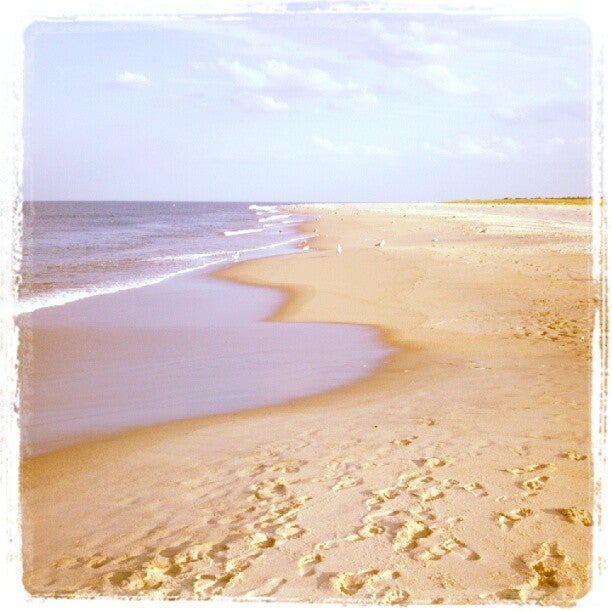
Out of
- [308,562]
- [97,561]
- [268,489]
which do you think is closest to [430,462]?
[268,489]

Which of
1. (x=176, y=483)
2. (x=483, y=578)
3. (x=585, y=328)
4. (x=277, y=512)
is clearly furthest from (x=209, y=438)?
(x=585, y=328)

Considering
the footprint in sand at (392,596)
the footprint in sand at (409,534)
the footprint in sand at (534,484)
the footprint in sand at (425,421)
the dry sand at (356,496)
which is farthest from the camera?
the footprint in sand at (425,421)

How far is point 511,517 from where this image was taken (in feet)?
12.5

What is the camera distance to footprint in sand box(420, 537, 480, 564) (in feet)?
11.1

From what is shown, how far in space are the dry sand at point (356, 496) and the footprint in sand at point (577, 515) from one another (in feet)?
0.05

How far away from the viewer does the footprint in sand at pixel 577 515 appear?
3734 millimetres

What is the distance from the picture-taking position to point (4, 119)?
4.12 meters

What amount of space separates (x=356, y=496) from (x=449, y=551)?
2.80 ft

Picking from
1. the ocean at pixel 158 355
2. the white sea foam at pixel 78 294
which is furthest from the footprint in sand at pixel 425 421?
the white sea foam at pixel 78 294

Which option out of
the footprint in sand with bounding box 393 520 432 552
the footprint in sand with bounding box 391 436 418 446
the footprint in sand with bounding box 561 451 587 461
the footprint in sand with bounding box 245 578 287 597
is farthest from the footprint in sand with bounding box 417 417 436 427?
the footprint in sand with bounding box 245 578 287 597

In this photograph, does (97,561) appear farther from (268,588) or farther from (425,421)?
(425,421)

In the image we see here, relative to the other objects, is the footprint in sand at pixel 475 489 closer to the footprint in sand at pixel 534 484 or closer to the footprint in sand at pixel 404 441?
the footprint in sand at pixel 534 484

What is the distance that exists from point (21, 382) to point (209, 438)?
3.36 meters

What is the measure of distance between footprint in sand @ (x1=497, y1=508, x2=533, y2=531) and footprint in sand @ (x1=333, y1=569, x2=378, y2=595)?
3.27 feet
